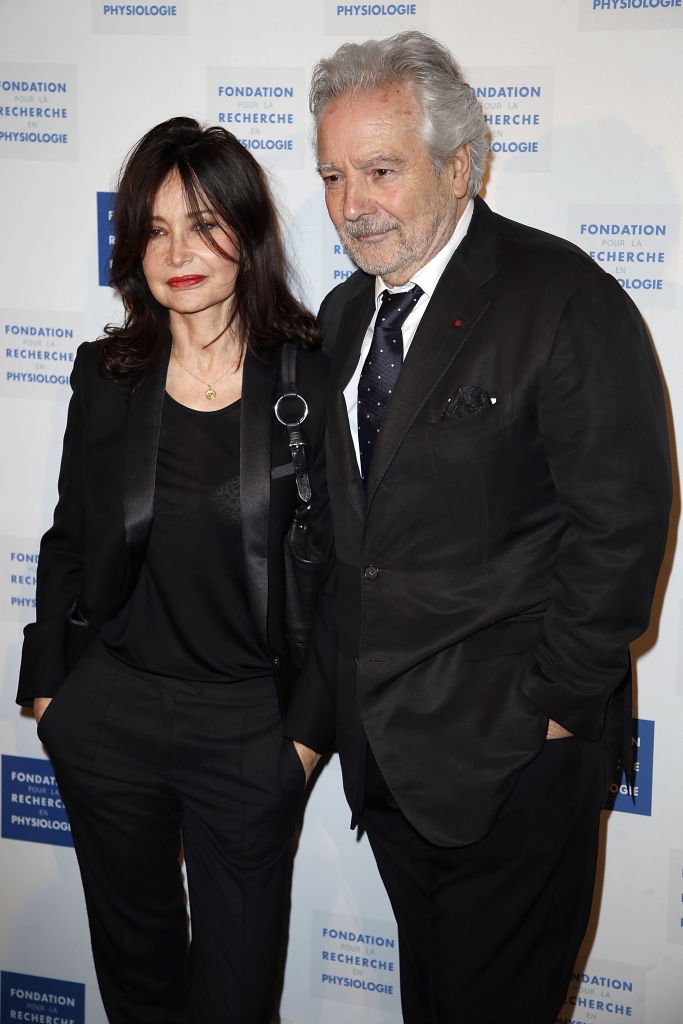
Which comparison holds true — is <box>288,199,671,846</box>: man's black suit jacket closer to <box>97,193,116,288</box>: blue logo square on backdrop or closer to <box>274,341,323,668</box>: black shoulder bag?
<box>274,341,323,668</box>: black shoulder bag

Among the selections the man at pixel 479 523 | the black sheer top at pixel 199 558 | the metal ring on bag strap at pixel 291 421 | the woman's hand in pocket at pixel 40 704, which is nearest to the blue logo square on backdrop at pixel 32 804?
the woman's hand in pocket at pixel 40 704

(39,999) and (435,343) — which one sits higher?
(435,343)

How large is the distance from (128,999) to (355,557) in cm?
110

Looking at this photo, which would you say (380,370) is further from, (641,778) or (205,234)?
(641,778)

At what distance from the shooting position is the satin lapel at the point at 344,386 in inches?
74.7

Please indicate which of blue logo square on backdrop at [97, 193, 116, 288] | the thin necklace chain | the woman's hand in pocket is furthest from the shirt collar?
the woman's hand in pocket

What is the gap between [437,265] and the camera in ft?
6.10

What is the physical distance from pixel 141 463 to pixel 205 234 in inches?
17.4

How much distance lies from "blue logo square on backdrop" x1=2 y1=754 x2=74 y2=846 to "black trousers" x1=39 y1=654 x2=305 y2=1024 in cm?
71

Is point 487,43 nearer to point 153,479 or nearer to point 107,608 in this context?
point 153,479

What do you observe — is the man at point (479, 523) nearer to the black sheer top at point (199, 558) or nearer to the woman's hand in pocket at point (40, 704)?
the black sheer top at point (199, 558)

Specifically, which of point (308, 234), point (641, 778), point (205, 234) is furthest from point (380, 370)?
point (641, 778)

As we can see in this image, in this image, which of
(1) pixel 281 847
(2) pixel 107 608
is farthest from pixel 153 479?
(1) pixel 281 847

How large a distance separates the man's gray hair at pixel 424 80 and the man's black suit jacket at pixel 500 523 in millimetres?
161
